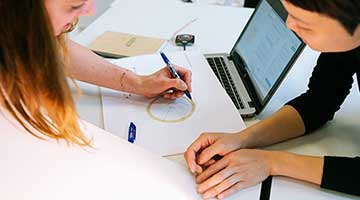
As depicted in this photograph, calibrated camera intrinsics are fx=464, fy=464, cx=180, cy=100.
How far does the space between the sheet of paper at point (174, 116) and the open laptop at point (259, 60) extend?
40mm

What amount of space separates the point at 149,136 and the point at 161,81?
19 cm

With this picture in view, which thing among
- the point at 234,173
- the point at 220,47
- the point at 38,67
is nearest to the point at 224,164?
the point at 234,173

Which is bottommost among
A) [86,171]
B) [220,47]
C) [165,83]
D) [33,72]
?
[220,47]

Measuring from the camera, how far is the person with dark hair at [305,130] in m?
0.81

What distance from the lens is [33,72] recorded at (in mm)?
706

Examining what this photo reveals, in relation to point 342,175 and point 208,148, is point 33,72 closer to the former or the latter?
point 208,148

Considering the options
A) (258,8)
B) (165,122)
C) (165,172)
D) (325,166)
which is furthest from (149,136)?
(258,8)

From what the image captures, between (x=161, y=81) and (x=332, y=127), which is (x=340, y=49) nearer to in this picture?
(x=332, y=127)

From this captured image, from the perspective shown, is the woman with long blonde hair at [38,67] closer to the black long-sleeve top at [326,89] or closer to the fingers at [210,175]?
the fingers at [210,175]

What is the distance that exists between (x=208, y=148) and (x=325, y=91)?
36 centimetres

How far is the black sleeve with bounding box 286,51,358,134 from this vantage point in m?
1.15

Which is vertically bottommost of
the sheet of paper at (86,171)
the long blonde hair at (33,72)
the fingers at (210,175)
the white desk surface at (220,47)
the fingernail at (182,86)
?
the white desk surface at (220,47)

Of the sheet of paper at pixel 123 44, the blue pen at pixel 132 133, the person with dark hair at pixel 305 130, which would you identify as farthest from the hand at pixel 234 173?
the sheet of paper at pixel 123 44

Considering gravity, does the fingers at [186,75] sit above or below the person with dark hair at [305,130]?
below
